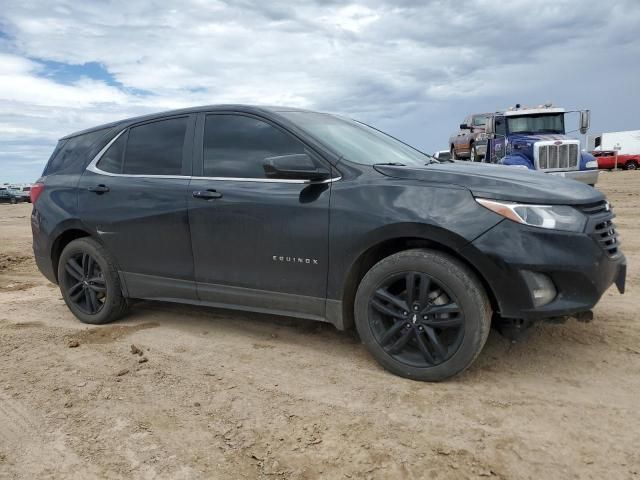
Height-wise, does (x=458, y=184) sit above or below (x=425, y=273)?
above

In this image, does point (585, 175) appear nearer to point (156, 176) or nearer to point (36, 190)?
point (156, 176)

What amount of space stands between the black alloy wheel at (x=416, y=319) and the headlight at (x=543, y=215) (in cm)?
56

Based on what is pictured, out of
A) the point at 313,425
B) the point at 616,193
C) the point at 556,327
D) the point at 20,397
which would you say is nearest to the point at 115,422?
the point at 20,397

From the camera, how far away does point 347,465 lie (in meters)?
2.51

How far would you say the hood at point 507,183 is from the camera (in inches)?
123

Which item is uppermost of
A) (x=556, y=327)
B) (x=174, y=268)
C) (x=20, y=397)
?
(x=174, y=268)

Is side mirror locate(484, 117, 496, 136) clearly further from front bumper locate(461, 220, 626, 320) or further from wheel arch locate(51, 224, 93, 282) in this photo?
front bumper locate(461, 220, 626, 320)

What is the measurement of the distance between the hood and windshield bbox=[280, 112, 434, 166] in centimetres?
33

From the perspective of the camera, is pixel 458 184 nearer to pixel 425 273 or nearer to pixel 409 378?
pixel 425 273

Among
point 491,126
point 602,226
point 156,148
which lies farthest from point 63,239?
point 491,126

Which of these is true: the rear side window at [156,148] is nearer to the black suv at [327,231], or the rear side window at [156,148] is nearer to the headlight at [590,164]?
the black suv at [327,231]

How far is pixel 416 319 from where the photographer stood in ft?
10.9

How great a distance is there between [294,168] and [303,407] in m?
1.46

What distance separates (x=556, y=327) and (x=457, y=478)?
86.2 inches
